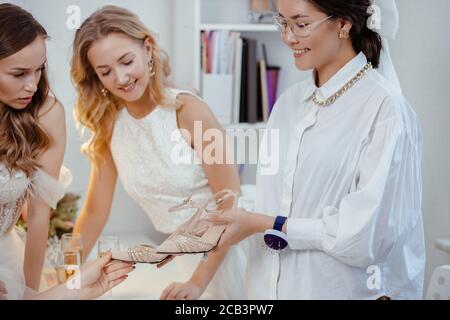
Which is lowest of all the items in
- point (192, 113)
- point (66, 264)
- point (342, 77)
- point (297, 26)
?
point (66, 264)

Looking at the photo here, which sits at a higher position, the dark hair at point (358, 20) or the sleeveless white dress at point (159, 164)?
the dark hair at point (358, 20)

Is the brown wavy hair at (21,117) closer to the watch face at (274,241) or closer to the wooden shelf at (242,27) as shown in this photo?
the wooden shelf at (242,27)

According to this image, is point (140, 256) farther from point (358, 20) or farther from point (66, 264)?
point (358, 20)

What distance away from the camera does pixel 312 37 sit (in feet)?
4.17

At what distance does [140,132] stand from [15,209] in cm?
32


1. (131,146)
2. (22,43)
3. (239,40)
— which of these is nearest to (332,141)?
(239,40)

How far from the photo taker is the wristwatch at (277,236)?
52.6 inches

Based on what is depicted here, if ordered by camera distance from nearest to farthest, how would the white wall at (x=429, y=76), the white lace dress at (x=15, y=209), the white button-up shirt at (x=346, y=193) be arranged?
the white button-up shirt at (x=346, y=193) → the white lace dress at (x=15, y=209) → the white wall at (x=429, y=76)

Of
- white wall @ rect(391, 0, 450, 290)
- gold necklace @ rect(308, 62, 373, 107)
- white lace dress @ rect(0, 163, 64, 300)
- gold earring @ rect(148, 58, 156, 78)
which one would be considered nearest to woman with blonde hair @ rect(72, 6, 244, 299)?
gold earring @ rect(148, 58, 156, 78)

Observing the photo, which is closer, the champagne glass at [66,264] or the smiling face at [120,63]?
the smiling face at [120,63]

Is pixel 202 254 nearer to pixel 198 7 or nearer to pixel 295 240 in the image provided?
pixel 295 240

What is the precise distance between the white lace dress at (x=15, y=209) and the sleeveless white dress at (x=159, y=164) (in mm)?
162

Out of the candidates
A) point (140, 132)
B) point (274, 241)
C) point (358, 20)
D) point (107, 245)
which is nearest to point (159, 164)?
point (140, 132)

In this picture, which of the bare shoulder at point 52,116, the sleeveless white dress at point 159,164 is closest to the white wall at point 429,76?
the sleeveless white dress at point 159,164
